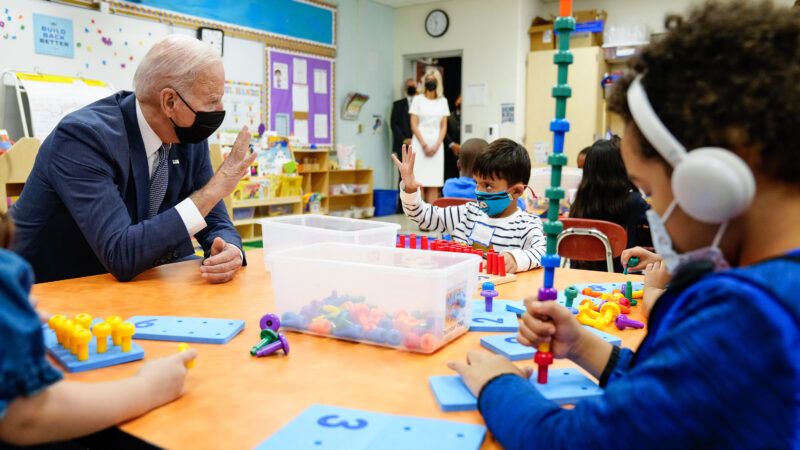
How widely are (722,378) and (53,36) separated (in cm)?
542

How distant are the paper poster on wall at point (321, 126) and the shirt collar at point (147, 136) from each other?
219 inches

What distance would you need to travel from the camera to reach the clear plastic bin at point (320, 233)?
4.97 ft

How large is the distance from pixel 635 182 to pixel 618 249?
1.83 m

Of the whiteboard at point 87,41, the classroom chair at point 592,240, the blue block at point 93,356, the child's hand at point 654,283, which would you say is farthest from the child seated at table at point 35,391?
the whiteboard at point 87,41

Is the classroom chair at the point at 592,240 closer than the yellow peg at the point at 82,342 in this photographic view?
No

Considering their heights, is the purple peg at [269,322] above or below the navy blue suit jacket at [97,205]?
below

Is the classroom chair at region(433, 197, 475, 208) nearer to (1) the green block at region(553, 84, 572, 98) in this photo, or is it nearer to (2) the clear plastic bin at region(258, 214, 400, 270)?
(2) the clear plastic bin at region(258, 214, 400, 270)

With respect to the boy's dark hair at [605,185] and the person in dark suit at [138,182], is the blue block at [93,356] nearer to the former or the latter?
the person in dark suit at [138,182]

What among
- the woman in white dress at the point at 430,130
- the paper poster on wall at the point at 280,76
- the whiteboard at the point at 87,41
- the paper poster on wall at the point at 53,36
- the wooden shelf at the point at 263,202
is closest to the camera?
the whiteboard at the point at 87,41

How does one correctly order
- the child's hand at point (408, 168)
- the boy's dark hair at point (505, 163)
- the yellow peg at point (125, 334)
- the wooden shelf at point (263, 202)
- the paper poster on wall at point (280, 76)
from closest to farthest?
the yellow peg at point (125, 334)
the child's hand at point (408, 168)
the boy's dark hair at point (505, 163)
the wooden shelf at point (263, 202)
the paper poster on wall at point (280, 76)

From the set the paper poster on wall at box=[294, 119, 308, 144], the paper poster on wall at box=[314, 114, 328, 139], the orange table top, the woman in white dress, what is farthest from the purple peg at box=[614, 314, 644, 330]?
the paper poster on wall at box=[314, 114, 328, 139]

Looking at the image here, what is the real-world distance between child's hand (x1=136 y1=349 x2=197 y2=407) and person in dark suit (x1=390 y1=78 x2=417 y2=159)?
710 cm

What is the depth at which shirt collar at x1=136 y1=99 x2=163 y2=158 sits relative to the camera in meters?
1.73

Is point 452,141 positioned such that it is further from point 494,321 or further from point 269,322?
point 269,322
